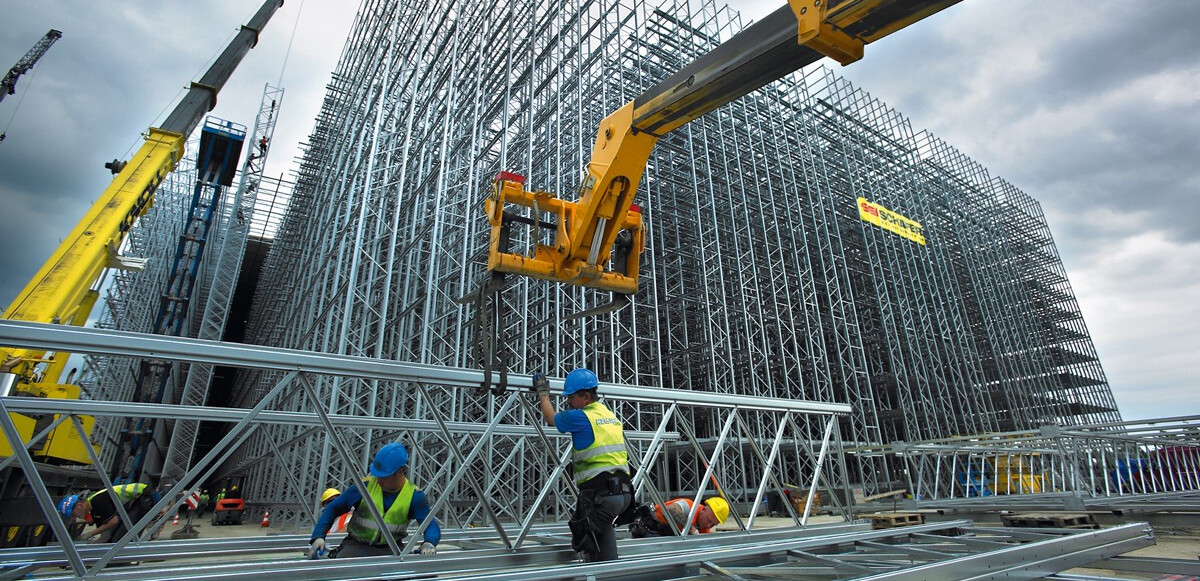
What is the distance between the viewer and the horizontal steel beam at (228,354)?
2.65m

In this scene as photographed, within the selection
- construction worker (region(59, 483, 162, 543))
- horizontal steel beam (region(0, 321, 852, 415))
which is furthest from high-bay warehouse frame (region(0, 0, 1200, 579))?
construction worker (region(59, 483, 162, 543))

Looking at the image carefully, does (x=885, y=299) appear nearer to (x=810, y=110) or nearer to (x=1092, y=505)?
(x=810, y=110)

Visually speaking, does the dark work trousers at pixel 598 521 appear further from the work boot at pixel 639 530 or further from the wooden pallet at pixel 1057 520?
the wooden pallet at pixel 1057 520

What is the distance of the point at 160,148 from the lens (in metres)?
10.7

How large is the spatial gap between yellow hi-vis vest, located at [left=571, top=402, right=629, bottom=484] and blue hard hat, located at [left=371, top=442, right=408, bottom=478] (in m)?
1.00

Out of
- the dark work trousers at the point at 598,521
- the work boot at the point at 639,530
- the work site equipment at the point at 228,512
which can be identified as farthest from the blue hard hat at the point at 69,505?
the work site equipment at the point at 228,512

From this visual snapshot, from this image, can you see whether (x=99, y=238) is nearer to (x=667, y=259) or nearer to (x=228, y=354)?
(x=228, y=354)

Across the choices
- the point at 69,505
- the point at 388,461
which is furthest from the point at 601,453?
the point at 69,505

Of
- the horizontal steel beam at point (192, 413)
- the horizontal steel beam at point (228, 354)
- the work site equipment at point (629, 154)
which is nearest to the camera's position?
the horizontal steel beam at point (228, 354)

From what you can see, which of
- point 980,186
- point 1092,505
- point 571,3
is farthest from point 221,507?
point 980,186

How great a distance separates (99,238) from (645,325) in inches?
482

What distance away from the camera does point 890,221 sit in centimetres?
2092

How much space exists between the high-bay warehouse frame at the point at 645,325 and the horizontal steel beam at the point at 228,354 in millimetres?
16

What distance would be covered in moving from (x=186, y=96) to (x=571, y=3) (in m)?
8.20
